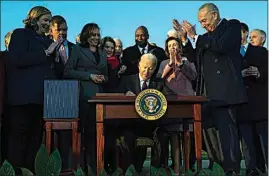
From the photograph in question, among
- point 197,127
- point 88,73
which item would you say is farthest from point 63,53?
point 197,127

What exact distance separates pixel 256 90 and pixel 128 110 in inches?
64.1

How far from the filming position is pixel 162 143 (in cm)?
515

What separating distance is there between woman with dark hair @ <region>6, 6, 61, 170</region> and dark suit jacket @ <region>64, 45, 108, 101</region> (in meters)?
0.22

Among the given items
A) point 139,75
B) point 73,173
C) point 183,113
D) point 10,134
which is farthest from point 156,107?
point 10,134

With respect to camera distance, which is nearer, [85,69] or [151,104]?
[151,104]

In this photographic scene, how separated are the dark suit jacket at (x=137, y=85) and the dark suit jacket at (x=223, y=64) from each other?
41cm

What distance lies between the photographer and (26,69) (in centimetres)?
467

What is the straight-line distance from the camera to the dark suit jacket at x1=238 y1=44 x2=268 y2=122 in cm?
523

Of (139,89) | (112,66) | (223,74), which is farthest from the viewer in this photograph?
(112,66)

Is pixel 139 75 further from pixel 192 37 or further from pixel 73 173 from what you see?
pixel 73 173

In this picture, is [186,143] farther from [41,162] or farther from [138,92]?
[41,162]

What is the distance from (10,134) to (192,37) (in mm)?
1943

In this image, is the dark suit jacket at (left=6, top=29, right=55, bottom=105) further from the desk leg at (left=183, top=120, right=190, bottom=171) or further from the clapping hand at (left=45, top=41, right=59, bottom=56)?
the desk leg at (left=183, top=120, right=190, bottom=171)

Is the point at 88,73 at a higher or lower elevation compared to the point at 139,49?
lower
